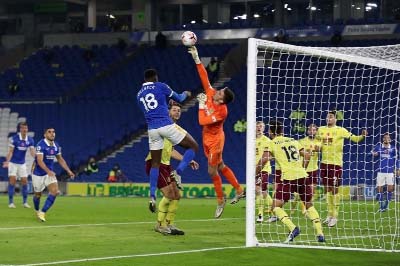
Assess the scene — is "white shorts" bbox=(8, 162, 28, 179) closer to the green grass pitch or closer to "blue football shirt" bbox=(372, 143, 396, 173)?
the green grass pitch

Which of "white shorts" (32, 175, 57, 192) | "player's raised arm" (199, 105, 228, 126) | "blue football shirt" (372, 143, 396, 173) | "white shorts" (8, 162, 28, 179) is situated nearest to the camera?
"player's raised arm" (199, 105, 228, 126)

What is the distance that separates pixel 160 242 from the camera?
44.5 ft

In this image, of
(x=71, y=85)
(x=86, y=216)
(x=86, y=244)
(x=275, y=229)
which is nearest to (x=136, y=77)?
(x=71, y=85)

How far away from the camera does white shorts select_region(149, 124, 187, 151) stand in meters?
14.6

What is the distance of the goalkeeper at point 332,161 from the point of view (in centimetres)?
1736

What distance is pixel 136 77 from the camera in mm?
41688

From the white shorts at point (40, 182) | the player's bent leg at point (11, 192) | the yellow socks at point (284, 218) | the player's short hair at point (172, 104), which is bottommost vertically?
the player's bent leg at point (11, 192)

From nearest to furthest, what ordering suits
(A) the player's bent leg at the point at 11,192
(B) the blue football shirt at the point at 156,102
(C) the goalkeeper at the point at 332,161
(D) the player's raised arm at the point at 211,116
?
(B) the blue football shirt at the point at 156,102
(D) the player's raised arm at the point at 211,116
(C) the goalkeeper at the point at 332,161
(A) the player's bent leg at the point at 11,192

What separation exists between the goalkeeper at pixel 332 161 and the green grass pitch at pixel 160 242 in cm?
47

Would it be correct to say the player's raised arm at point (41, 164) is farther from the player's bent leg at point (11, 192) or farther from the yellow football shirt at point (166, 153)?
the player's bent leg at point (11, 192)

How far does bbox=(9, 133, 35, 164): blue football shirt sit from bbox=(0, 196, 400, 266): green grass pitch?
4853 mm

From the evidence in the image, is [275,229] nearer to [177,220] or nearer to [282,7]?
[177,220]

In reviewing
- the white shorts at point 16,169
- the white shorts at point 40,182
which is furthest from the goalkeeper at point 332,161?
the white shorts at point 16,169

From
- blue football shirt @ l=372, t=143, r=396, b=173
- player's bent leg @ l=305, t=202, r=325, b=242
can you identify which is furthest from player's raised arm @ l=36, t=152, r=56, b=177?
blue football shirt @ l=372, t=143, r=396, b=173
